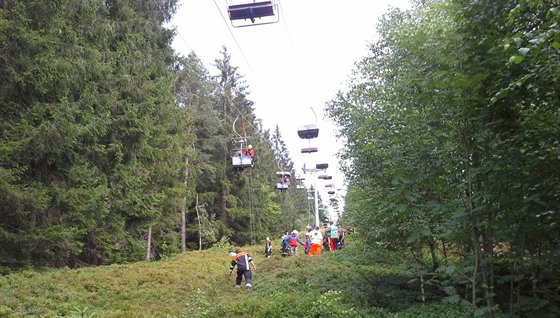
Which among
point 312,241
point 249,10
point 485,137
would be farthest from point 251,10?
point 312,241

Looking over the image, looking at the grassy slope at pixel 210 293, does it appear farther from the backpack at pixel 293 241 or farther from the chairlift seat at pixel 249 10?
the chairlift seat at pixel 249 10

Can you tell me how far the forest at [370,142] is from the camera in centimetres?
482

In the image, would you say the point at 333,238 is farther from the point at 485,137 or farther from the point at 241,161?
the point at 485,137

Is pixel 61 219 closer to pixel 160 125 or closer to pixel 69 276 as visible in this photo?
pixel 69 276

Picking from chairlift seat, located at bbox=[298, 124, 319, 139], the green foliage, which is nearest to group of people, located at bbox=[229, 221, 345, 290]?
chairlift seat, located at bbox=[298, 124, 319, 139]

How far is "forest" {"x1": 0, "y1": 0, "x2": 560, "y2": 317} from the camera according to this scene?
190 inches

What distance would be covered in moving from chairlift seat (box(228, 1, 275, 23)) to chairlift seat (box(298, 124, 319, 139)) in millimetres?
17006

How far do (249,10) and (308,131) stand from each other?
17359 mm

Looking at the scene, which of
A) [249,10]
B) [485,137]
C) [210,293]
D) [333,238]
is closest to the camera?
[485,137]

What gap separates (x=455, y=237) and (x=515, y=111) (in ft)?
6.51

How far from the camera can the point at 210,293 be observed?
12844mm

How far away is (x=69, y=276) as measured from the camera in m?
12.6

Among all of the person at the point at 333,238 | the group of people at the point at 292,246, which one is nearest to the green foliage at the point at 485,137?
the group of people at the point at 292,246

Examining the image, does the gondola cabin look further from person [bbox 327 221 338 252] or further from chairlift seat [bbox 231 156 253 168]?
person [bbox 327 221 338 252]
